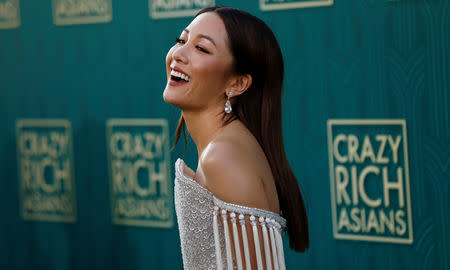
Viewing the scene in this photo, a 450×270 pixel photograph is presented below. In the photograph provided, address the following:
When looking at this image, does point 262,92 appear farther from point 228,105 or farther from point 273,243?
point 273,243

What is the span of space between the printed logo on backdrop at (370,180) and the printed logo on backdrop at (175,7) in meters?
0.86

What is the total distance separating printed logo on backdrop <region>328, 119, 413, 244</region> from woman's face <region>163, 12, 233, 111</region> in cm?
130

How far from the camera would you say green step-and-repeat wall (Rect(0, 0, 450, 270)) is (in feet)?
9.56

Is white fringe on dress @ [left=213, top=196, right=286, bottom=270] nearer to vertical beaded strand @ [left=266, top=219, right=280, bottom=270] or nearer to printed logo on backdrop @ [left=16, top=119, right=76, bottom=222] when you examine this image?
vertical beaded strand @ [left=266, top=219, right=280, bottom=270]

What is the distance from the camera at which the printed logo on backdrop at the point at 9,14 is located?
13.6 feet

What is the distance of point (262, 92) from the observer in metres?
1.84

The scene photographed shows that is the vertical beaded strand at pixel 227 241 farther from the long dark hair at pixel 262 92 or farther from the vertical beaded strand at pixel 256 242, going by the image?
the long dark hair at pixel 262 92

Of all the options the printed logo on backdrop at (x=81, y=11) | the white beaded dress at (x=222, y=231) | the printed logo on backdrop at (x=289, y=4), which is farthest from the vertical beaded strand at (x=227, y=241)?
the printed logo on backdrop at (x=81, y=11)

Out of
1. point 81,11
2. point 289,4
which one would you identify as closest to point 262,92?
point 289,4

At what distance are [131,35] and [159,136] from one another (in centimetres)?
53

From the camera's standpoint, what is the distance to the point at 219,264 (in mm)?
1757

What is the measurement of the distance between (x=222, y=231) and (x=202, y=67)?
407mm

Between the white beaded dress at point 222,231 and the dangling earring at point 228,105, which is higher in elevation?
the dangling earring at point 228,105

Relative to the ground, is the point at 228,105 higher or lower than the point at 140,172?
higher
